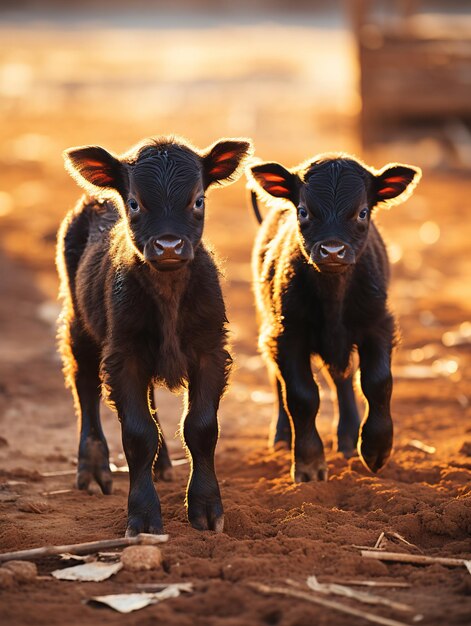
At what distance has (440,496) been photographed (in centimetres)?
699

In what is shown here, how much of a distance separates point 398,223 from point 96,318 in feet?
35.3

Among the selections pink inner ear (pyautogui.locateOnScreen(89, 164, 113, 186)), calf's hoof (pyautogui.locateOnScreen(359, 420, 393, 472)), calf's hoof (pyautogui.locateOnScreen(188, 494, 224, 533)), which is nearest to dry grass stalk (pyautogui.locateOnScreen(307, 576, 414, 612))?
calf's hoof (pyautogui.locateOnScreen(188, 494, 224, 533))

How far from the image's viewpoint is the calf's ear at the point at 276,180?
295 inches

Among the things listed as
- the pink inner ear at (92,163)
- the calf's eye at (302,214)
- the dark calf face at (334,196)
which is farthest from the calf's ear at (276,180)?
the pink inner ear at (92,163)

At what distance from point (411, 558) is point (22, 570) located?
1.90 metres

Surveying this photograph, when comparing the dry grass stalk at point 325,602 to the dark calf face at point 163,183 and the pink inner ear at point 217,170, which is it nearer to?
the dark calf face at point 163,183

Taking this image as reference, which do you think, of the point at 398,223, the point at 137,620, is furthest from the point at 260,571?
the point at 398,223

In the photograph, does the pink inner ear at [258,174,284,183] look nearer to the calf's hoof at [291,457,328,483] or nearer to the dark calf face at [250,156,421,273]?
the dark calf face at [250,156,421,273]

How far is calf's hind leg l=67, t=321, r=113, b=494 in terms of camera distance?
7660 mm

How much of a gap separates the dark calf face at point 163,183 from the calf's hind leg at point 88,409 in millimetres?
1239

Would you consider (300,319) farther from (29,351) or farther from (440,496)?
(29,351)

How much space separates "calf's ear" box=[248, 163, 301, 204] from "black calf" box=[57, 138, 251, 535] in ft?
1.49

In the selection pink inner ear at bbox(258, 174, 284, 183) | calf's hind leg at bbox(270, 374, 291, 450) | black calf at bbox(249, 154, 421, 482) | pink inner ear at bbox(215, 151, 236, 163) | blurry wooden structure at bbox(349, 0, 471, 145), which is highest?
blurry wooden structure at bbox(349, 0, 471, 145)

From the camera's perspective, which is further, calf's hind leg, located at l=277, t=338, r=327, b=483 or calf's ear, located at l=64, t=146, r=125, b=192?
calf's hind leg, located at l=277, t=338, r=327, b=483
